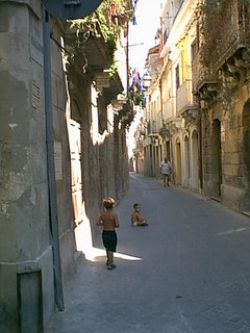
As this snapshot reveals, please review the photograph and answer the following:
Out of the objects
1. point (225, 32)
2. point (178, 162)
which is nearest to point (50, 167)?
point (225, 32)

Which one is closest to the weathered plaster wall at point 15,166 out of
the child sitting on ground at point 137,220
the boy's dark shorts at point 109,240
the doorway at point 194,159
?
the boy's dark shorts at point 109,240

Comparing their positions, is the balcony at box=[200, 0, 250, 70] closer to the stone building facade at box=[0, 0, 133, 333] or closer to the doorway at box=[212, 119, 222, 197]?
the doorway at box=[212, 119, 222, 197]

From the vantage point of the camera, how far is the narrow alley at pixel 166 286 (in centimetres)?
511

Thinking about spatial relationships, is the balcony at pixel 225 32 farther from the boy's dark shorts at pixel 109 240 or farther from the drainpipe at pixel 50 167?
the drainpipe at pixel 50 167

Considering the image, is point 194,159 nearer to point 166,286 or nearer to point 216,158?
point 216,158

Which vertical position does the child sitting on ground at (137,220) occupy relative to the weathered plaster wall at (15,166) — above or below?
below

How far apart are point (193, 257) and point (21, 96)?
4686 mm

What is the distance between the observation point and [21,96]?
470 cm

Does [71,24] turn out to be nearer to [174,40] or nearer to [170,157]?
[174,40]

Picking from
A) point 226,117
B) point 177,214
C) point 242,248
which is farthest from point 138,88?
point 242,248

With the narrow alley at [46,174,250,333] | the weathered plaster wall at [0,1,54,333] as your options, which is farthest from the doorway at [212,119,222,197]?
the weathered plaster wall at [0,1,54,333]

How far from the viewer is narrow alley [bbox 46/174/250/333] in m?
5.11

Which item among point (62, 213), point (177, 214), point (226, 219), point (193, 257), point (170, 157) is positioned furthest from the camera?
point (170, 157)

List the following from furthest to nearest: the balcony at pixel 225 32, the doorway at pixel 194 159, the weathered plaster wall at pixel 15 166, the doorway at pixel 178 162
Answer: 1. the doorway at pixel 178 162
2. the doorway at pixel 194 159
3. the balcony at pixel 225 32
4. the weathered plaster wall at pixel 15 166
